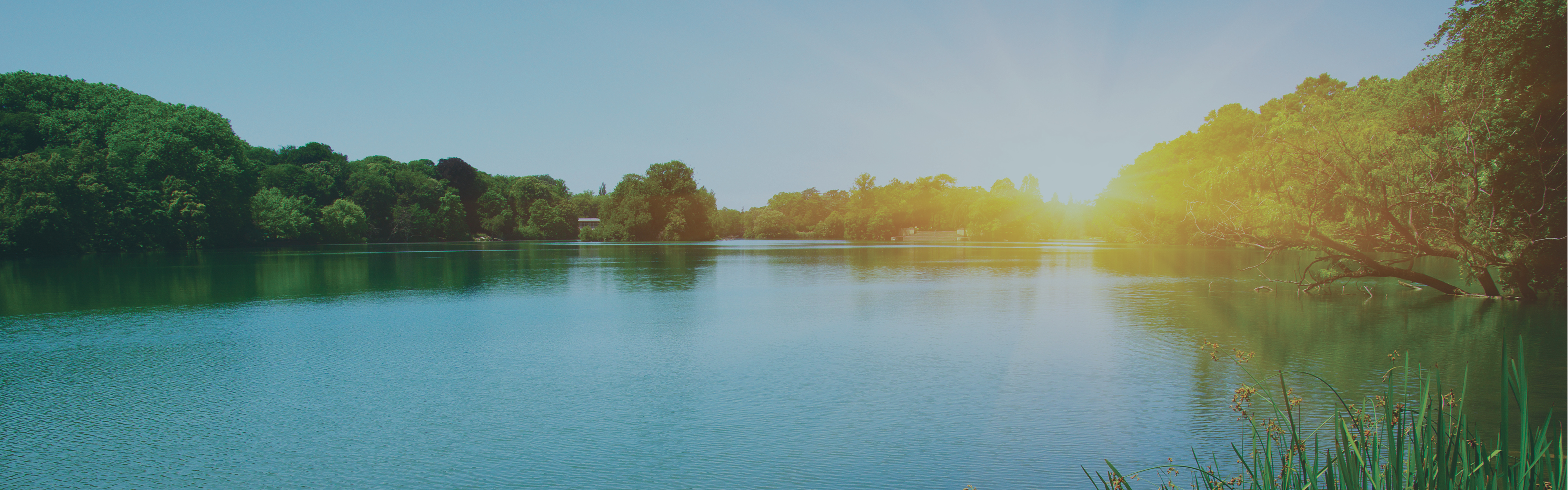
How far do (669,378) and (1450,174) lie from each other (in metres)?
14.6

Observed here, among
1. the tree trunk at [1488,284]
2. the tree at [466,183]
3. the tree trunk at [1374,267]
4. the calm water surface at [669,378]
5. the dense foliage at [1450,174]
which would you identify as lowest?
the calm water surface at [669,378]

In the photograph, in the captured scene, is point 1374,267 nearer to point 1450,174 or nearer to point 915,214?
point 1450,174

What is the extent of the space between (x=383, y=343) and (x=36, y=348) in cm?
432

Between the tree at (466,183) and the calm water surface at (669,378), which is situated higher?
the tree at (466,183)

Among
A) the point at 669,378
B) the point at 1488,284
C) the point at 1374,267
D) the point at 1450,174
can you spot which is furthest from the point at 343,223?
the point at 1488,284

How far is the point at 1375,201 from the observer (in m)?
13.7

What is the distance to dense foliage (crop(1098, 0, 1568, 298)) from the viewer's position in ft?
34.9

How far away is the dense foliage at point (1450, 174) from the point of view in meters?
10.6

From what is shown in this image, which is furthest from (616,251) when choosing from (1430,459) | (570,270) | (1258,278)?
(1430,459)

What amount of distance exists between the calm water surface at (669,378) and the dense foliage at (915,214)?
214 ft

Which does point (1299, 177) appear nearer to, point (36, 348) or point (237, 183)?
point (36, 348)

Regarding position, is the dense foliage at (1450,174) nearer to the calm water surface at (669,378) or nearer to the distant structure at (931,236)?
the calm water surface at (669,378)

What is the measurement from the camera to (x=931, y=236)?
9256 centimetres

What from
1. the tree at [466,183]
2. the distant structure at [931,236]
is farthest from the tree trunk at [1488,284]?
the tree at [466,183]
